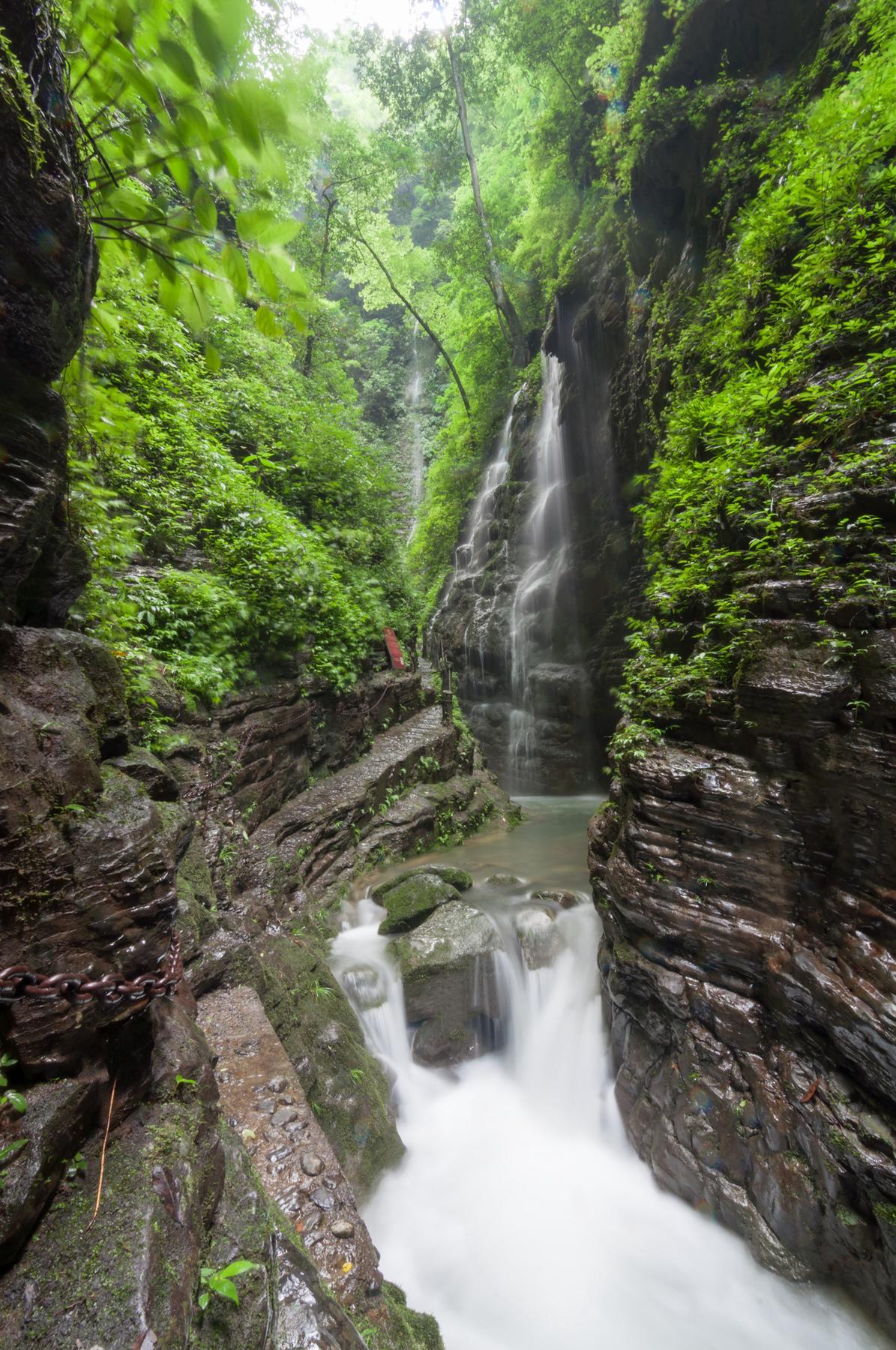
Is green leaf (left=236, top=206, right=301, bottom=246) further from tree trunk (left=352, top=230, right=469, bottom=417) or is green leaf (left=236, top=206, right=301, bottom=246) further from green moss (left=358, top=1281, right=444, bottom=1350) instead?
tree trunk (left=352, top=230, right=469, bottom=417)

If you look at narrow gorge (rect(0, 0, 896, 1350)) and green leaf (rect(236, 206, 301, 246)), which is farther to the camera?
narrow gorge (rect(0, 0, 896, 1350))

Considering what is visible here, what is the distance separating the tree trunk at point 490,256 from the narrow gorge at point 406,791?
5.88 m

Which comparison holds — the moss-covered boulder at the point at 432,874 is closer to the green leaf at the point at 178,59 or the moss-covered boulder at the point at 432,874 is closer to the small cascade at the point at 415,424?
the green leaf at the point at 178,59

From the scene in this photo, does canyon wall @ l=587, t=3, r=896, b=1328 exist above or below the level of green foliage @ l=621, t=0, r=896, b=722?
below

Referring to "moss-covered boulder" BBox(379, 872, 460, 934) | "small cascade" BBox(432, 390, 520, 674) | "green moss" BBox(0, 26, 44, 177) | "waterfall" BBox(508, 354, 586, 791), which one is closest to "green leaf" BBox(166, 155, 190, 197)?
"green moss" BBox(0, 26, 44, 177)

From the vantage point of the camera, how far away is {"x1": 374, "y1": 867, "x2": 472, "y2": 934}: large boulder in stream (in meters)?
6.34

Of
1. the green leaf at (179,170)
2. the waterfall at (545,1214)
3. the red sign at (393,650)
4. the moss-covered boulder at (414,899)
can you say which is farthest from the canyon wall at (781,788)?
the red sign at (393,650)

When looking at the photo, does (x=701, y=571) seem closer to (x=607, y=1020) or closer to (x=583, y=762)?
(x=607, y=1020)

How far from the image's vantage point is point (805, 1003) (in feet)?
12.1

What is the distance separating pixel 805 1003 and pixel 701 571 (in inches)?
140

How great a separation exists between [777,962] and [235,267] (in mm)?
4954

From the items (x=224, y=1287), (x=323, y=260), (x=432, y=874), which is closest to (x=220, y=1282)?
(x=224, y=1287)

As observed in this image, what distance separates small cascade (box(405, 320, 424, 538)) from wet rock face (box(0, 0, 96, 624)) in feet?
73.0

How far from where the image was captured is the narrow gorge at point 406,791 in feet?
5.48
